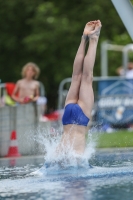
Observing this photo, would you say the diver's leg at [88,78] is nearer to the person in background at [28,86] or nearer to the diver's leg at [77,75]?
the diver's leg at [77,75]

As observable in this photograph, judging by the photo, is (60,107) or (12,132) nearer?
(12,132)

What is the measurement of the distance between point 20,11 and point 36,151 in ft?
51.3

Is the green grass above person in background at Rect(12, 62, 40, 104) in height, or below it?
below

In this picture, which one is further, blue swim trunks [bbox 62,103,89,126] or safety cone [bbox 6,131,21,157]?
safety cone [bbox 6,131,21,157]

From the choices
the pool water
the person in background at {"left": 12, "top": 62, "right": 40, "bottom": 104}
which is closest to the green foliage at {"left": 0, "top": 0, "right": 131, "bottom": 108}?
the person in background at {"left": 12, "top": 62, "right": 40, "bottom": 104}

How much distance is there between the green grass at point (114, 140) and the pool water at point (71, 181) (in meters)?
3.35

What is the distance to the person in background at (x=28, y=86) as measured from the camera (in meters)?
16.8

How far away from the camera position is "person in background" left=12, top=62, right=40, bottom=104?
55.2 ft

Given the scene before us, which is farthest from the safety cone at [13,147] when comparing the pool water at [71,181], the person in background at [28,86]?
the pool water at [71,181]

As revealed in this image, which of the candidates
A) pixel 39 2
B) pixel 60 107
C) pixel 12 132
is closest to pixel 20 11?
pixel 39 2

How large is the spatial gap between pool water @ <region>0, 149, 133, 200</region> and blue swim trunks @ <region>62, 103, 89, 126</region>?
0.53 metres

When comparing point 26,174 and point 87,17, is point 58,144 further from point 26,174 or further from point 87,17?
point 87,17

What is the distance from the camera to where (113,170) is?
31.8 ft

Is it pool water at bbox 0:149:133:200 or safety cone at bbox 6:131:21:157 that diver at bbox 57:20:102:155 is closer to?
pool water at bbox 0:149:133:200
